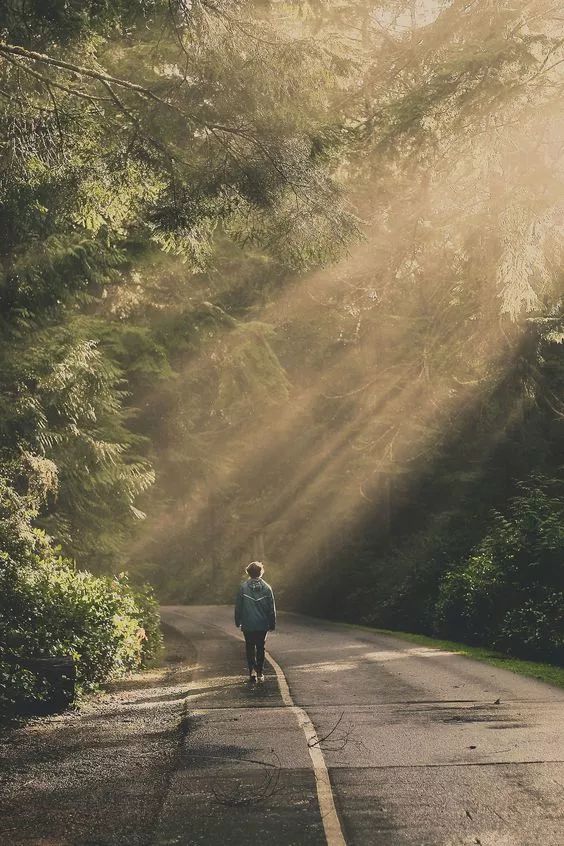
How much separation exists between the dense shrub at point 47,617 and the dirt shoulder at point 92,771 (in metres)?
0.62

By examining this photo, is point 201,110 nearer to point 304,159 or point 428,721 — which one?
point 304,159

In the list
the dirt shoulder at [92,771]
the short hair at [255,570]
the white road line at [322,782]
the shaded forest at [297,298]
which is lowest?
the dirt shoulder at [92,771]

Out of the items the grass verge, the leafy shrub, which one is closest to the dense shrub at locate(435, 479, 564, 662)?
the leafy shrub

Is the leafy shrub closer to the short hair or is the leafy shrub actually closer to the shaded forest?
the shaded forest

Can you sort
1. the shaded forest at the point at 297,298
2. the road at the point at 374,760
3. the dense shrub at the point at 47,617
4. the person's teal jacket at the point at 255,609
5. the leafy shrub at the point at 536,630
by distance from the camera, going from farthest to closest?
1. the leafy shrub at the point at 536,630
2. the person's teal jacket at the point at 255,609
3. the dense shrub at the point at 47,617
4. the shaded forest at the point at 297,298
5. the road at the point at 374,760

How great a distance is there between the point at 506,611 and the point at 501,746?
38.1 feet

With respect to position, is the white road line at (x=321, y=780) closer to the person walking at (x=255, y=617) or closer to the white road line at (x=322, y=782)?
the white road line at (x=322, y=782)

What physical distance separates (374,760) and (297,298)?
2169cm

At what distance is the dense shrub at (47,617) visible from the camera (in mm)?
12711

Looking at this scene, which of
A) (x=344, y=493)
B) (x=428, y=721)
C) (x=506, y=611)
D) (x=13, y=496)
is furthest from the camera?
(x=344, y=493)

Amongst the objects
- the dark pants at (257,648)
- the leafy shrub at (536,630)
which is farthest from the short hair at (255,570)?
the leafy shrub at (536,630)

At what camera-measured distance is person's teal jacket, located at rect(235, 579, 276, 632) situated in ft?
49.9

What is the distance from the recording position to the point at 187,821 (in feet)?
23.3

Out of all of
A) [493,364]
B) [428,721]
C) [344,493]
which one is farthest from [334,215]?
[344,493]
